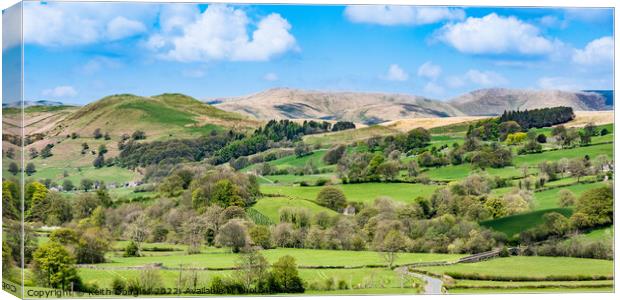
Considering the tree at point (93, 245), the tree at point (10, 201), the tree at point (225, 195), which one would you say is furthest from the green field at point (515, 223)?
the tree at point (10, 201)

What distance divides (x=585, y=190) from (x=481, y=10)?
4688 mm

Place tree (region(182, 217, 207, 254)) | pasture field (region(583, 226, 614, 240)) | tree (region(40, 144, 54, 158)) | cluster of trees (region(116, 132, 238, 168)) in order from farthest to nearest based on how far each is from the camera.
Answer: cluster of trees (region(116, 132, 238, 168))
pasture field (region(583, 226, 614, 240))
tree (region(182, 217, 207, 254))
tree (region(40, 144, 54, 158))

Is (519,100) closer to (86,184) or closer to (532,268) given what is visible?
(532,268)

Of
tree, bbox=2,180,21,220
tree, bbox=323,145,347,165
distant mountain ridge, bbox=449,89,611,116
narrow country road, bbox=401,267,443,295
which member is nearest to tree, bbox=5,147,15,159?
tree, bbox=2,180,21,220

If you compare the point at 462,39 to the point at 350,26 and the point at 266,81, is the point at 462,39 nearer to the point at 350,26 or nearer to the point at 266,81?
the point at 350,26

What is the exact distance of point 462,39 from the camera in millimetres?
28469

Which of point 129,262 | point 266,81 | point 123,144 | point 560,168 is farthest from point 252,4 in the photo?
point 560,168

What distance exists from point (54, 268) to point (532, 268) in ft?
33.7

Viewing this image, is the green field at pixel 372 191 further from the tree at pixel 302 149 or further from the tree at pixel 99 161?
the tree at pixel 99 161

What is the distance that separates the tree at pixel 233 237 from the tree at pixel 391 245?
2970 mm

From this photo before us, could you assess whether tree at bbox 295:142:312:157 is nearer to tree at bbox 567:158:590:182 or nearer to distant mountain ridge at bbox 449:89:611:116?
distant mountain ridge at bbox 449:89:611:116

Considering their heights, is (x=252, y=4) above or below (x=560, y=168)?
above

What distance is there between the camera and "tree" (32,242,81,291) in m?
25.8

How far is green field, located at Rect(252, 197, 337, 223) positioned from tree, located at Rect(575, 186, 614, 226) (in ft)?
18.3
